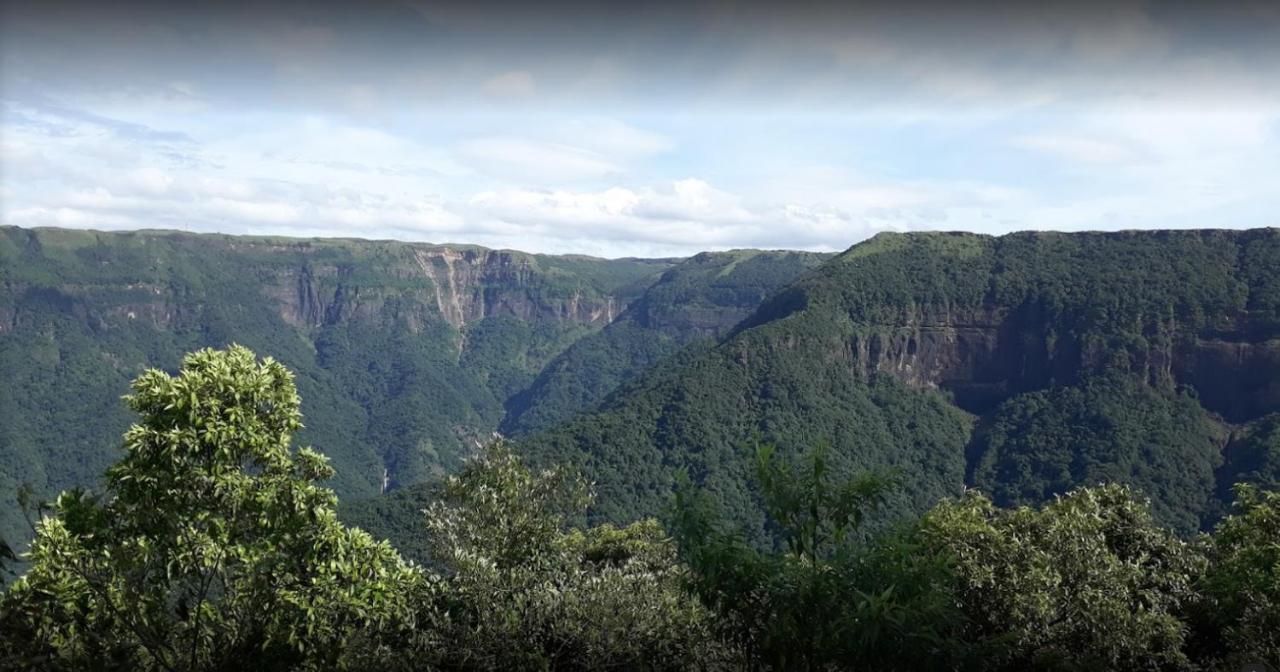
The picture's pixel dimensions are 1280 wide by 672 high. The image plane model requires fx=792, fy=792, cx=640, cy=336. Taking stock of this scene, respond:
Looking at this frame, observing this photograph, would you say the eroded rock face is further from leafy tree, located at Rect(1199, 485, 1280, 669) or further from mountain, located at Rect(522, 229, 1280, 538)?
leafy tree, located at Rect(1199, 485, 1280, 669)

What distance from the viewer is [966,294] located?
154000 mm

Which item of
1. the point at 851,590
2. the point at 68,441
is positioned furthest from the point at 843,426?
the point at 68,441

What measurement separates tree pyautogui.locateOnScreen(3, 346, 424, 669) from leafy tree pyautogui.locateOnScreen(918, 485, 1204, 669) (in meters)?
11.6

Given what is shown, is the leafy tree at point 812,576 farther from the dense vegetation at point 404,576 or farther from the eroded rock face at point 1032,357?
the eroded rock face at point 1032,357

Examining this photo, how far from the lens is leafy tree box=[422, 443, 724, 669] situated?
12.9 metres

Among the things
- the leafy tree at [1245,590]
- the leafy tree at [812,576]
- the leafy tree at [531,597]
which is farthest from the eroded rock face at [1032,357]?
the leafy tree at [812,576]

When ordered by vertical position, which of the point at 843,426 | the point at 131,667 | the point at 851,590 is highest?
the point at 851,590

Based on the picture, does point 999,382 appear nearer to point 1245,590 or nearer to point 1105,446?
point 1105,446

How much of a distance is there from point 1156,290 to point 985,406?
33.3 metres

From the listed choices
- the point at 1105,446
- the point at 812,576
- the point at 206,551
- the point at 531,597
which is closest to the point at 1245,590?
the point at 812,576

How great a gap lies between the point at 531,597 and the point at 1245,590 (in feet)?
57.0

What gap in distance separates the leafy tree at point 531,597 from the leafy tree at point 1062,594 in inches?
227

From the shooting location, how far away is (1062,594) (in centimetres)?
1808

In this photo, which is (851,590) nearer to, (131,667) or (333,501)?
(333,501)
